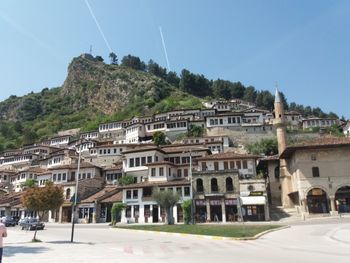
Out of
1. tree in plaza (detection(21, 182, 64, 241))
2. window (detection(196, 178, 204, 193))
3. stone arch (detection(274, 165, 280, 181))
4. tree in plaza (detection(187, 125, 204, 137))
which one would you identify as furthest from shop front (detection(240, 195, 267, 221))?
tree in plaza (detection(187, 125, 204, 137))

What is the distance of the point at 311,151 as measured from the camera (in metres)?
43.0

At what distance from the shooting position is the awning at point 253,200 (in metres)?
42.9

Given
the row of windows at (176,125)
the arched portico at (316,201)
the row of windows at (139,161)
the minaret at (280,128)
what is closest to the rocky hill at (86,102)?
the row of windows at (176,125)

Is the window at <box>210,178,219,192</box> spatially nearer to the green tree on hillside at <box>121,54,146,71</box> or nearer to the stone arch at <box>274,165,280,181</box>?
the stone arch at <box>274,165,280,181</box>

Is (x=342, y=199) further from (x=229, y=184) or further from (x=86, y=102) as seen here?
(x=86, y=102)

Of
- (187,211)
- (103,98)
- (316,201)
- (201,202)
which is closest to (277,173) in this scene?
(316,201)

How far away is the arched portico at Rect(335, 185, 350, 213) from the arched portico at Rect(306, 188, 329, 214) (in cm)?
169

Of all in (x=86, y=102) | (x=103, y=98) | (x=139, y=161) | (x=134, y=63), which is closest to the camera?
(x=139, y=161)

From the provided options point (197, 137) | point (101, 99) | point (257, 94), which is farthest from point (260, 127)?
point (101, 99)

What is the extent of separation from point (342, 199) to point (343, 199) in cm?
12

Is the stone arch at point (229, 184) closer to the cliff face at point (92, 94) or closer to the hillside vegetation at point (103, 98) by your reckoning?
the hillside vegetation at point (103, 98)

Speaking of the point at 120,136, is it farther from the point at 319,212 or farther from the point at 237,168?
the point at 319,212

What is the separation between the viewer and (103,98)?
6216 inches

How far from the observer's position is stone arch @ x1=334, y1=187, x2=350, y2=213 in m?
42.3
